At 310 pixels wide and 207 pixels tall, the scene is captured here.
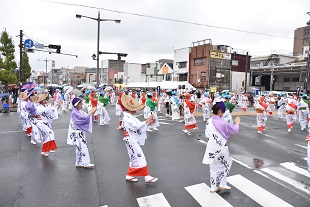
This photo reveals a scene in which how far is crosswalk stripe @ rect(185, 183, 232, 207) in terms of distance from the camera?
4172 mm

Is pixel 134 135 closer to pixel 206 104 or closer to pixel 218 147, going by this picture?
pixel 218 147

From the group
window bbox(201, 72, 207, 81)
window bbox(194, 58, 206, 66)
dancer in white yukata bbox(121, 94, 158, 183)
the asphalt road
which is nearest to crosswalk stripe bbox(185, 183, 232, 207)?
the asphalt road

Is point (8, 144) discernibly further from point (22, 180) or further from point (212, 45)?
point (212, 45)

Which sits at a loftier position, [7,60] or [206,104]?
[7,60]

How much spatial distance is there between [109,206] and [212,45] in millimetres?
39111

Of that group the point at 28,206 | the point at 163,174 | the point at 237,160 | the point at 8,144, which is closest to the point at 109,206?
the point at 28,206

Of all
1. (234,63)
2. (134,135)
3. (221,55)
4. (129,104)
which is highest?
(221,55)

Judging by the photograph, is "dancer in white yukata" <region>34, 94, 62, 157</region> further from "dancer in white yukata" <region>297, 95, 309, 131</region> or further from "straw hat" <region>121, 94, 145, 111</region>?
"dancer in white yukata" <region>297, 95, 309, 131</region>

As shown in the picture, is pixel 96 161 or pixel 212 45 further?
pixel 212 45

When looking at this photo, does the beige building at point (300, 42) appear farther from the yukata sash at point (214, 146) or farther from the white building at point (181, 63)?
the yukata sash at point (214, 146)

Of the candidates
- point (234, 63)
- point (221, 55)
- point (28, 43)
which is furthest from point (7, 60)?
point (234, 63)

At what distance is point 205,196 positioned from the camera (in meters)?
4.44

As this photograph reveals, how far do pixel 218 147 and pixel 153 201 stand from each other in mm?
1484

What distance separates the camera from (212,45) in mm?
40188
